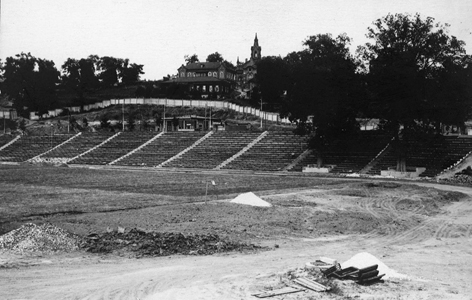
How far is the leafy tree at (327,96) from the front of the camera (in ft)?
171

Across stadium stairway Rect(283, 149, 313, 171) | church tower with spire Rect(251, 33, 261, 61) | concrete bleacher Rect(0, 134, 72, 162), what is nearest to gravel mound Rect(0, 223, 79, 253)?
stadium stairway Rect(283, 149, 313, 171)

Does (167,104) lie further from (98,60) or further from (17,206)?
(17,206)

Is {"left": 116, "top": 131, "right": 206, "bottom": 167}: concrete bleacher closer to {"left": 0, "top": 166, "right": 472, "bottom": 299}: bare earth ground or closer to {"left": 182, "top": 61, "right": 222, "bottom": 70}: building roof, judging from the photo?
{"left": 0, "top": 166, "right": 472, "bottom": 299}: bare earth ground

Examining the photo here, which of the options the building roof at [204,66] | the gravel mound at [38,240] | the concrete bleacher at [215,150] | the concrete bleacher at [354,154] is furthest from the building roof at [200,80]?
the gravel mound at [38,240]

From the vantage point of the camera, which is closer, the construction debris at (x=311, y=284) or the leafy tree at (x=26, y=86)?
the construction debris at (x=311, y=284)

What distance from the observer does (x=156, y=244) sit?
15359mm

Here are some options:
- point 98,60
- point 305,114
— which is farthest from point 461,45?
point 98,60

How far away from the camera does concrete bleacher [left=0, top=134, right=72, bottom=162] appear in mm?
77500

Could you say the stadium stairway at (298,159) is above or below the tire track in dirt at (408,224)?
above

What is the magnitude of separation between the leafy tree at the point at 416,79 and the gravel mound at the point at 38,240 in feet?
126

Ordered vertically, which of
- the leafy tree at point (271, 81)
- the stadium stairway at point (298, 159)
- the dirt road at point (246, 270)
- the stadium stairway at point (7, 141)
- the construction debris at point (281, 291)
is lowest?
the dirt road at point (246, 270)

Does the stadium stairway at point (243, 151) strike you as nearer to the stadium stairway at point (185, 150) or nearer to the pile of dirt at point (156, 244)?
the stadium stairway at point (185, 150)

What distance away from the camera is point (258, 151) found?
63.4 m


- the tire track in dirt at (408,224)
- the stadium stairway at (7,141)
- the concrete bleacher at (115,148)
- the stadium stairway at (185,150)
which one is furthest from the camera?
the stadium stairway at (7,141)
